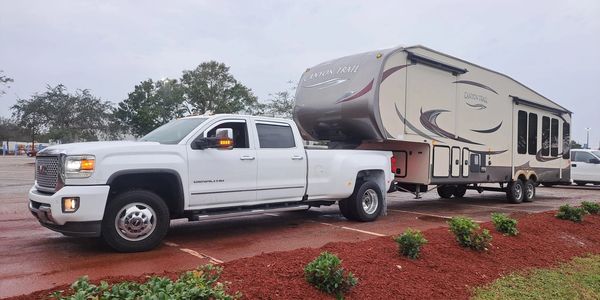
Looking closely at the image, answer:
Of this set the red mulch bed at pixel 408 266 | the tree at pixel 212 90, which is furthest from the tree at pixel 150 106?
the red mulch bed at pixel 408 266

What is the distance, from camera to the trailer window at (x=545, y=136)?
1465 cm

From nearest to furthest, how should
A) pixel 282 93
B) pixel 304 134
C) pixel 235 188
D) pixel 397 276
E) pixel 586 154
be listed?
pixel 397 276, pixel 235 188, pixel 304 134, pixel 586 154, pixel 282 93

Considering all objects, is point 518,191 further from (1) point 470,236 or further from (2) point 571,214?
(1) point 470,236

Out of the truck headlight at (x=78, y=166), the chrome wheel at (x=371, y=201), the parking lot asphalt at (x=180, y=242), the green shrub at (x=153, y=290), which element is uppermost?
the truck headlight at (x=78, y=166)

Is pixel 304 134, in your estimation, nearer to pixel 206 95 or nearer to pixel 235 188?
pixel 235 188

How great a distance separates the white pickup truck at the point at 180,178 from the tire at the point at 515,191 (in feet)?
22.5

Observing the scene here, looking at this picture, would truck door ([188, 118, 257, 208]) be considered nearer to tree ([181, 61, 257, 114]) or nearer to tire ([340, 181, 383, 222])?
tire ([340, 181, 383, 222])

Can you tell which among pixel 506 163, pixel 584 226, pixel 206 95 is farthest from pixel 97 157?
pixel 206 95

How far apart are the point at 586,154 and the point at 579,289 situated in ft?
62.0

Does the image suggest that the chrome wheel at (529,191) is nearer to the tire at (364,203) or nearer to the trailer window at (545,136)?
the trailer window at (545,136)

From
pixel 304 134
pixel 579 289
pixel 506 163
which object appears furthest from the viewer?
pixel 506 163

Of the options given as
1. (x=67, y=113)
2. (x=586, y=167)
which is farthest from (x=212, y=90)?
(x=586, y=167)

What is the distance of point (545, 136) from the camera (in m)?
14.7

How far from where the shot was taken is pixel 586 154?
21.3 m
